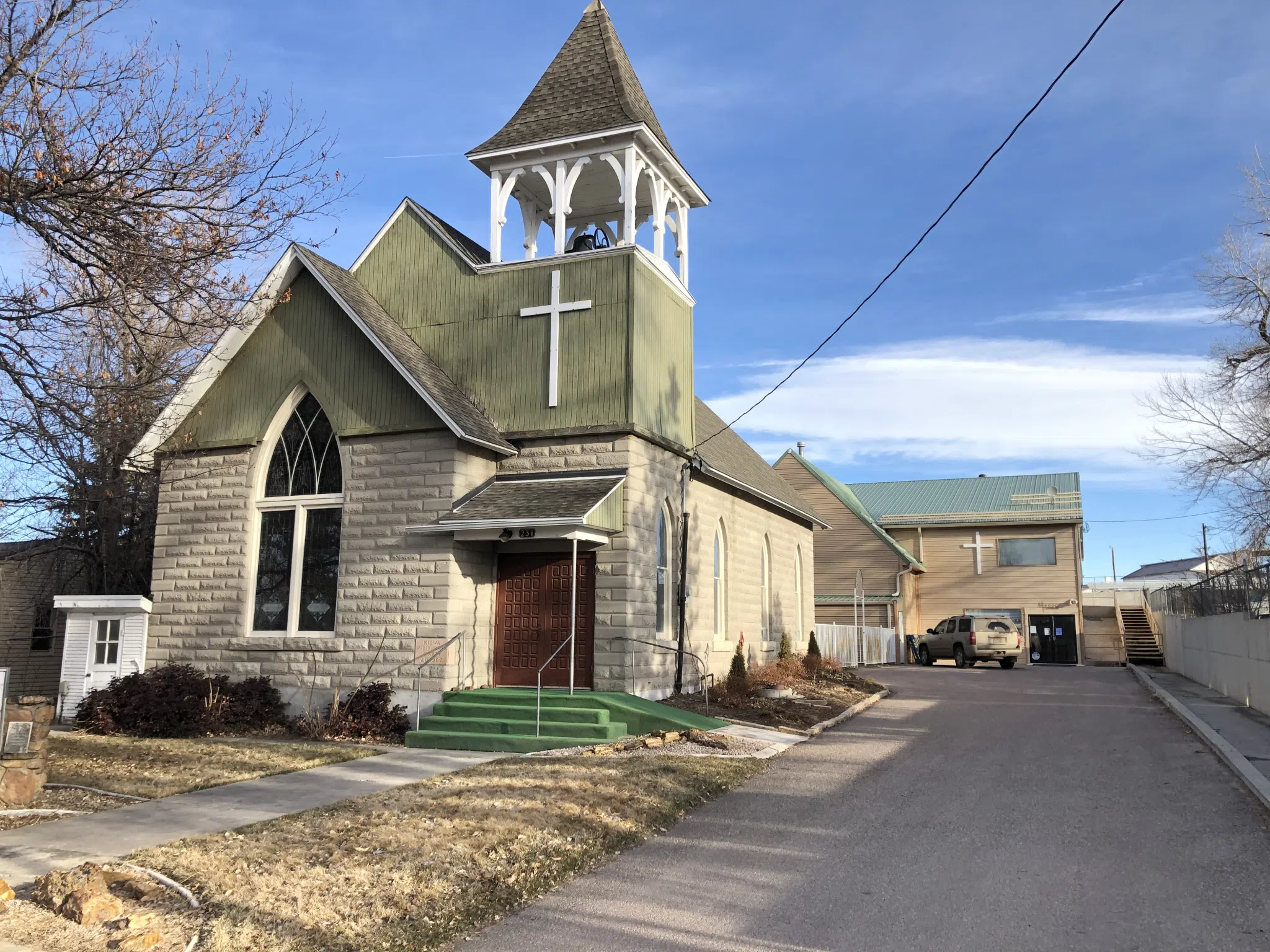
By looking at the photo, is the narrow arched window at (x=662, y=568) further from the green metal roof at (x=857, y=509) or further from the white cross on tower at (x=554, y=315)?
the green metal roof at (x=857, y=509)

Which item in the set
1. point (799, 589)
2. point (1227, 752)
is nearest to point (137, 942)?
point (1227, 752)

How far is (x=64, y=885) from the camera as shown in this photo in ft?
21.0

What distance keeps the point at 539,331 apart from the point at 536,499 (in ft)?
11.0

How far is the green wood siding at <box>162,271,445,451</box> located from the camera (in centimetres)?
1634

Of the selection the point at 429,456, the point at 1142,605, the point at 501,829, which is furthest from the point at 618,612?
the point at 1142,605

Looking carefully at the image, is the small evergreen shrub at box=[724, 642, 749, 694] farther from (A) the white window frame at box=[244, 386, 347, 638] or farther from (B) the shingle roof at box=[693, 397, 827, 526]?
(A) the white window frame at box=[244, 386, 347, 638]

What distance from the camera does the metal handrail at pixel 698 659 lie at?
15672 mm

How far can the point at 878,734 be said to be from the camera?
49.1ft

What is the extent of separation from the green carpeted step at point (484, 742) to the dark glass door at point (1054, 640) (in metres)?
34.3

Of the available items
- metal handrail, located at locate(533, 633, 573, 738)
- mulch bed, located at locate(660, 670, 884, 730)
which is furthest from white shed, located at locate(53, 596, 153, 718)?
mulch bed, located at locate(660, 670, 884, 730)

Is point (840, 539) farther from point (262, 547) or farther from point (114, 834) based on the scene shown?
point (114, 834)

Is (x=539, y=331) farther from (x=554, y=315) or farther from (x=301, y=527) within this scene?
(x=301, y=527)

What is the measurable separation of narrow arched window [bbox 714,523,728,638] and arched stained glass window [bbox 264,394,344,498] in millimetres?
8061

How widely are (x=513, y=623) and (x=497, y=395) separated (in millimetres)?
3911
